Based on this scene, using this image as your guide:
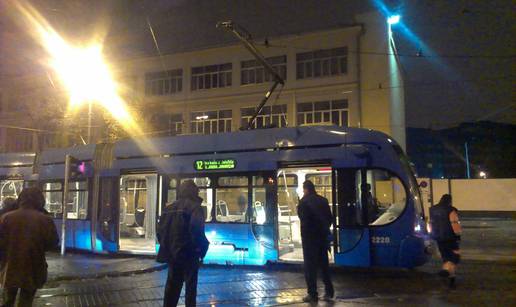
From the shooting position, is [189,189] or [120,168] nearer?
[189,189]

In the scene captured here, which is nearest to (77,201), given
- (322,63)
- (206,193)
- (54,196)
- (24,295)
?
(54,196)

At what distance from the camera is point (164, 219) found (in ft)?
18.1

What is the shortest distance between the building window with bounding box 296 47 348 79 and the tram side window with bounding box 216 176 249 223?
72.5 ft

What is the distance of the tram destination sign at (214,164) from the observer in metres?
11.2

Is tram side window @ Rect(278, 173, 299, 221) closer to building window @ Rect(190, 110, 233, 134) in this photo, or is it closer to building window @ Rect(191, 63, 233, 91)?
building window @ Rect(190, 110, 233, 134)

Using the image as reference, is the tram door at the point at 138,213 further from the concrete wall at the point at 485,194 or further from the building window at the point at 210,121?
the concrete wall at the point at 485,194

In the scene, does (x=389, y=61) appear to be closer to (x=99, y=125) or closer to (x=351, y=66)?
(x=351, y=66)

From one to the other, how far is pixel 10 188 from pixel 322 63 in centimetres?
2151

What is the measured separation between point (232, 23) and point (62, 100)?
58.5ft

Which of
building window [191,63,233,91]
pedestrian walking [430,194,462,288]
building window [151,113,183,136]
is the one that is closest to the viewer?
pedestrian walking [430,194,462,288]

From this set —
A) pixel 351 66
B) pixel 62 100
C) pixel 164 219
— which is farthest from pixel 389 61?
pixel 164 219

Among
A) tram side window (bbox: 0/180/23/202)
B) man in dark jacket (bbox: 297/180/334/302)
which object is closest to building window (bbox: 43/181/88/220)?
tram side window (bbox: 0/180/23/202)

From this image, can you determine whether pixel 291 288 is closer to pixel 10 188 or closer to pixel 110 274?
pixel 110 274

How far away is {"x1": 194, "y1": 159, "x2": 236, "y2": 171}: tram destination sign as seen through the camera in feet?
36.8
